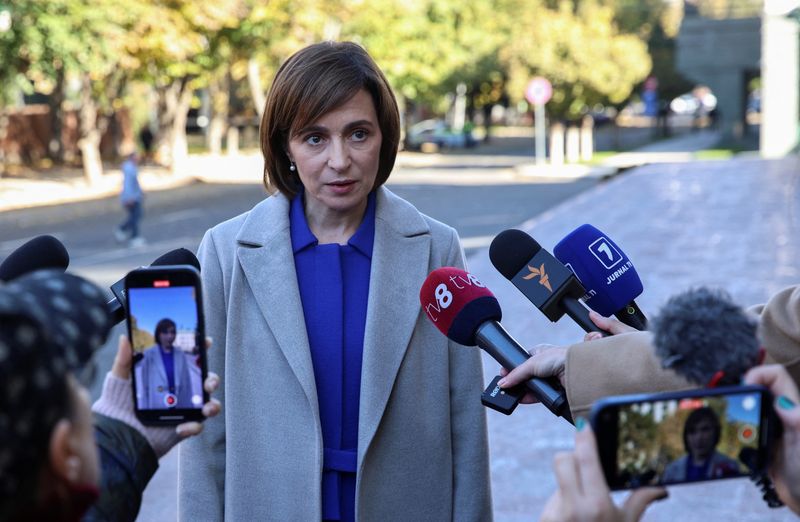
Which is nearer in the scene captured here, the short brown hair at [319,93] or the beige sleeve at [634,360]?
the beige sleeve at [634,360]

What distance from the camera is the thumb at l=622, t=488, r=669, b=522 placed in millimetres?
1495

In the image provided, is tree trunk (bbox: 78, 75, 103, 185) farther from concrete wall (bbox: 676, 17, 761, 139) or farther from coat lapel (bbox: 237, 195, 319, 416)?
coat lapel (bbox: 237, 195, 319, 416)

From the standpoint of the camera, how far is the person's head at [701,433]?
1441mm

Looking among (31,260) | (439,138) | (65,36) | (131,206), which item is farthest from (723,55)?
(31,260)

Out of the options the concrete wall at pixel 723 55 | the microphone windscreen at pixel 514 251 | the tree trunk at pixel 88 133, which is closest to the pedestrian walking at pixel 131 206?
the tree trunk at pixel 88 133

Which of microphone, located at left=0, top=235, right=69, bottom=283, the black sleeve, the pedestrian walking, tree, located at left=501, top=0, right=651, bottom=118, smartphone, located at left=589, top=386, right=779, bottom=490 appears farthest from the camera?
tree, located at left=501, top=0, right=651, bottom=118

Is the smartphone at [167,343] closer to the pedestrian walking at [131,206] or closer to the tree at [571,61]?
the pedestrian walking at [131,206]

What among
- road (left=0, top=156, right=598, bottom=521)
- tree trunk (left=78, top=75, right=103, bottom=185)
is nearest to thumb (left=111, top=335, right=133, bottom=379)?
road (left=0, top=156, right=598, bottom=521)

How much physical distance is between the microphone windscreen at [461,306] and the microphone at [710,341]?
669 mm

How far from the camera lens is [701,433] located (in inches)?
57.2

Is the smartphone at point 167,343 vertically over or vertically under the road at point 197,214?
over

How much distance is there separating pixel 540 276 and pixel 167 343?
779 mm

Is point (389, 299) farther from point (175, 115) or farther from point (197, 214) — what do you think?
point (175, 115)

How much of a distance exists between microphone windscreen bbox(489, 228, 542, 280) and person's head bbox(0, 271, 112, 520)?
114 cm
